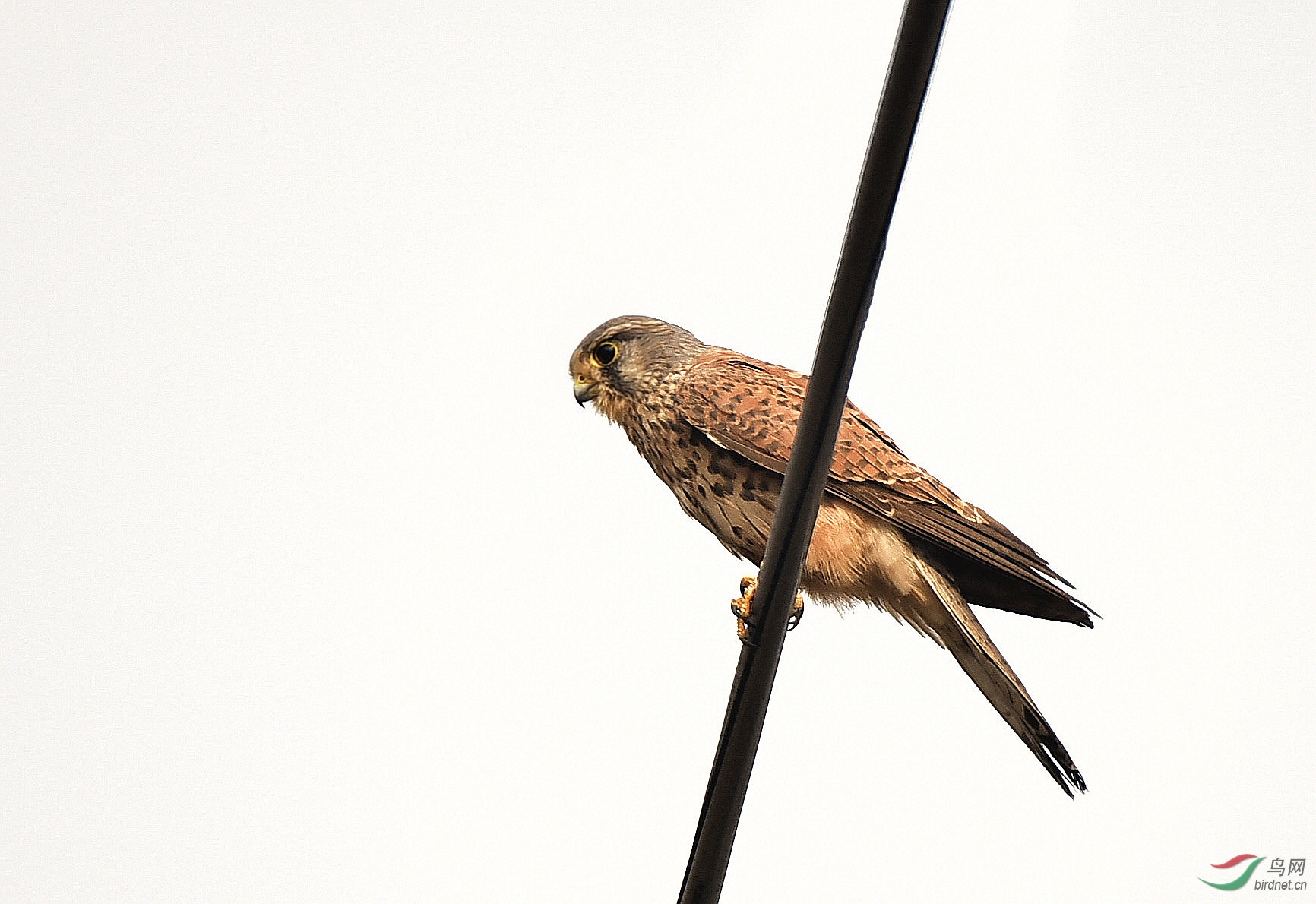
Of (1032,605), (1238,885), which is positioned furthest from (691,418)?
(1238,885)

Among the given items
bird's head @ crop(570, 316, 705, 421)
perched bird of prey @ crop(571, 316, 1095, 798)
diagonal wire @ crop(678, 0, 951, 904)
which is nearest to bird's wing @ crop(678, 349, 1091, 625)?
perched bird of prey @ crop(571, 316, 1095, 798)

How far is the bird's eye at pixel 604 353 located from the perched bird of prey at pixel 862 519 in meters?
0.15

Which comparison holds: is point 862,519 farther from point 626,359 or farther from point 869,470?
point 626,359

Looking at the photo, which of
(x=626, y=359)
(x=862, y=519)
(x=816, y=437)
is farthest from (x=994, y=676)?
(x=816, y=437)

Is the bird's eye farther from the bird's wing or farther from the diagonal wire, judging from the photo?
the diagonal wire

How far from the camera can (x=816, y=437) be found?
3.61ft

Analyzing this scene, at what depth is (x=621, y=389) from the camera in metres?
2.64

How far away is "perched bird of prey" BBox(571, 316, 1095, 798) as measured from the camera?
7.10 feet

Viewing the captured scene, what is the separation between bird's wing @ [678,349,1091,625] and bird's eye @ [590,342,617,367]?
0.26 m

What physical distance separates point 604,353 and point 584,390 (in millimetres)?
115

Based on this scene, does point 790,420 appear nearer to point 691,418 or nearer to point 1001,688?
point 691,418

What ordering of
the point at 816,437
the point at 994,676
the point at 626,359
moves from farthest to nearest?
the point at 626,359 < the point at 994,676 < the point at 816,437

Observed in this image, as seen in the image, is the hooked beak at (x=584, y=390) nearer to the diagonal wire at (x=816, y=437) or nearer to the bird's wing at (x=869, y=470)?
the bird's wing at (x=869, y=470)

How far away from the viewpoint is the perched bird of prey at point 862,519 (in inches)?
85.2
